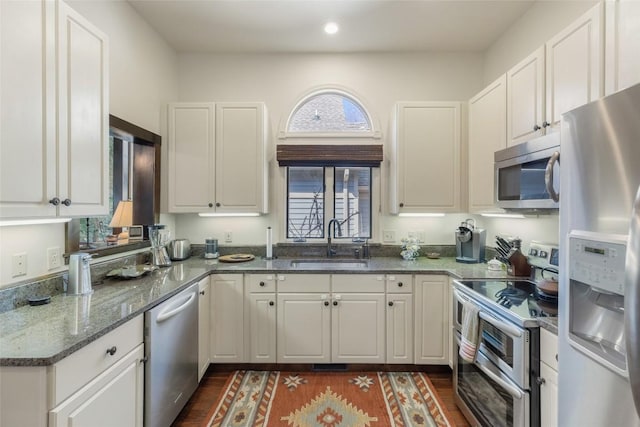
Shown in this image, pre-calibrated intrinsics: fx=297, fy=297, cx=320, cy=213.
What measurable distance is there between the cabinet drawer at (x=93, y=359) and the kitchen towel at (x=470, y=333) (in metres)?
1.85

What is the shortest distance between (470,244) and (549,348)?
146 cm

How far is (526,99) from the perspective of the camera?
192 cm

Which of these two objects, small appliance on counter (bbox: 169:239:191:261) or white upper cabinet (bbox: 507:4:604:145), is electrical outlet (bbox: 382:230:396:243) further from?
small appliance on counter (bbox: 169:239:191:261)

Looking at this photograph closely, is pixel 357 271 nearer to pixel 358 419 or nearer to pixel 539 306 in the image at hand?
pixel 358 419

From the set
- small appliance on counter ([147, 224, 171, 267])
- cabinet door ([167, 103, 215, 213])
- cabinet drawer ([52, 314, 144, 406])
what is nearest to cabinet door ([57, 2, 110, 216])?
cabinet drawer ([52, 314, 144, 406])

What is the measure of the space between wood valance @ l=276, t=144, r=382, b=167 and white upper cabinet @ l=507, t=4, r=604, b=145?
3.89 ft

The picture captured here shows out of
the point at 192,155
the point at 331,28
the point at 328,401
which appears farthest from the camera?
the point at 192,155

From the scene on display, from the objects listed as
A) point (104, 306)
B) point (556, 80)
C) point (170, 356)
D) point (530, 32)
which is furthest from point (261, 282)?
point (530, 32)

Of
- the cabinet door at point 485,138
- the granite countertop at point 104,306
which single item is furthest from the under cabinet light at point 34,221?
the cabinet door at point 485,138

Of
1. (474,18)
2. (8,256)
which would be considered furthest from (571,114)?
(8,256)

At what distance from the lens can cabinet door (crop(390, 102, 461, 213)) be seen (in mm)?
2693

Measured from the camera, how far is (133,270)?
83.5 inches

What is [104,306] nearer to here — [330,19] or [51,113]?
[51,113]

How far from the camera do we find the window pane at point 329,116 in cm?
312
